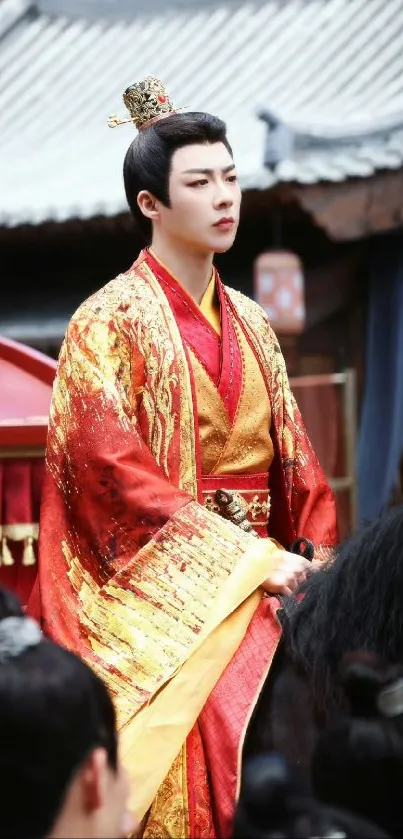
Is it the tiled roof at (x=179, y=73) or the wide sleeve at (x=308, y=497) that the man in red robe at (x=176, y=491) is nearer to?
the wide sleeve at (x=308, y=497)

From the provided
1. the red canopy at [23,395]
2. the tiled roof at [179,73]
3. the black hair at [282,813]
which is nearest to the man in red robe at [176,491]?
the red canopy at [23,395]

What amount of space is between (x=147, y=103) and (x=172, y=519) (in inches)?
48.2

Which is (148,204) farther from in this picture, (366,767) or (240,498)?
(366,767)

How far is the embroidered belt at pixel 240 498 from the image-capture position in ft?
13.2

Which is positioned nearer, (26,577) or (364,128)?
(26,577)

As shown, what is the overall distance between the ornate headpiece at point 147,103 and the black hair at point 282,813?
2529 mm

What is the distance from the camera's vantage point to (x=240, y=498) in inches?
159

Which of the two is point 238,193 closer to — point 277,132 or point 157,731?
point 157,731

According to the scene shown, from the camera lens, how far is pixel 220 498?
4.01 meters

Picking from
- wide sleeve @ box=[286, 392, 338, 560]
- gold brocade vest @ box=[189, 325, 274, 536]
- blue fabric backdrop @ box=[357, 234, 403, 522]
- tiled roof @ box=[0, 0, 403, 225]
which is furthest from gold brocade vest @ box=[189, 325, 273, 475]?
tiled roof @ box=[0, 0, 403, 225]

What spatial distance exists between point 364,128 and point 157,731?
859 cm

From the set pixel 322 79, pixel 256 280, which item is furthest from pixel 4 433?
pixel 322 79

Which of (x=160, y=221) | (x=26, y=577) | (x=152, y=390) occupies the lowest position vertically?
(x=26, y=577)

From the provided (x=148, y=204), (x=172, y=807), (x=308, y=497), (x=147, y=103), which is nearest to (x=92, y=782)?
(x=172, y=807)
